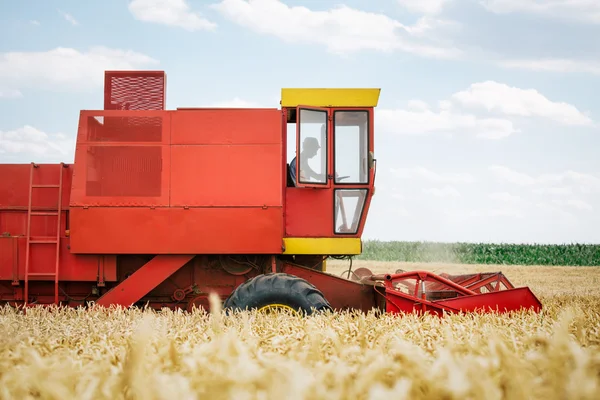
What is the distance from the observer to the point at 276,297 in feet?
19.7

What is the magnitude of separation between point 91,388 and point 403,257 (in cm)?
3693

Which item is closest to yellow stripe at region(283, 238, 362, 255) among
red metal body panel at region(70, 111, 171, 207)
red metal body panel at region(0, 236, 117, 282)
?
red metal body panel at region(70, 111, 171, 207)

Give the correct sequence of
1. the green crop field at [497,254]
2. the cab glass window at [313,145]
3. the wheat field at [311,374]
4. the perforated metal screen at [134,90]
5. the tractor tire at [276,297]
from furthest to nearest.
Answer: the green crop field at [497,254]
the perforated metal screen at [134,90]
the cab glass window at [313,145]
the tractor tire at [276,297]
the wheat field at [311,374]

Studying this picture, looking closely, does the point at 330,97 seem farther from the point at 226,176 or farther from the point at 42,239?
the point at 42,239

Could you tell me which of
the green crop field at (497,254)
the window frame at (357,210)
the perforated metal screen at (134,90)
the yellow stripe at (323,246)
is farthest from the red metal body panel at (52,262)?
the green crop field at (497,254)

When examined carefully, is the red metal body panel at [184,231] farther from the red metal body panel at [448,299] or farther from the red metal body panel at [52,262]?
the red metal body panel at [448,299]

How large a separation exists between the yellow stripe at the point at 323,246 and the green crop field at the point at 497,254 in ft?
102

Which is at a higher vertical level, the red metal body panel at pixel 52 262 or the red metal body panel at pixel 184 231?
the red metal body panel at pixel 184 231

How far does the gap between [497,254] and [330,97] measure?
32.1 meters

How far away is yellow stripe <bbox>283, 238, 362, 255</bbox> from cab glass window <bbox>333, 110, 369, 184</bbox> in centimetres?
72

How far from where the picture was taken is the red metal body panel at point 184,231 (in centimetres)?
676

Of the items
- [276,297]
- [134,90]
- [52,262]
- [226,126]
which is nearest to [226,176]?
[226,126]

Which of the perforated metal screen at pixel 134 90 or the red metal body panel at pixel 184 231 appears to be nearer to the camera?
the red metal body panel at pixel 184 231

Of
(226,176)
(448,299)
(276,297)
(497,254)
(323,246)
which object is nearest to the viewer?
(276,297)
